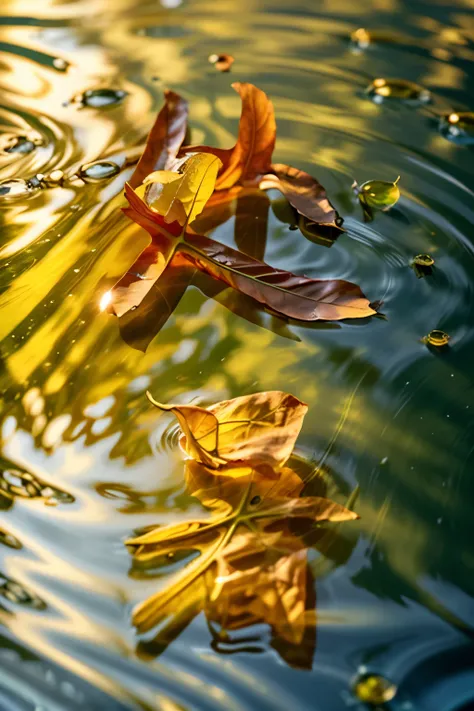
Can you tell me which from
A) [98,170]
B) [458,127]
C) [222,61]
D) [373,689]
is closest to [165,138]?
[98,170]

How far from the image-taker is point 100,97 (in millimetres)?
982

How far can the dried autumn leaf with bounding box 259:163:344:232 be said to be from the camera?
81cm

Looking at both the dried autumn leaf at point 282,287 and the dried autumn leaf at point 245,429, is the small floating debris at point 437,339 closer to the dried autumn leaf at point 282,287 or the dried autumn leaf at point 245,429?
the dried autumn leaf at point 282,287

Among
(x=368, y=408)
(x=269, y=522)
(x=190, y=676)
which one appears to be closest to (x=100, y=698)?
(x=190, y=676)

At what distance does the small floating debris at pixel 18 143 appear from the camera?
2.99ft

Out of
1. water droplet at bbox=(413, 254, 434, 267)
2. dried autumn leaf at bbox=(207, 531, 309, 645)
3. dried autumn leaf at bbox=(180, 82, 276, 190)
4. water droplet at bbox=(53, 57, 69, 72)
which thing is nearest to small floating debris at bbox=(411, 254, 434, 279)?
water droplet at bbox=(413, 254, 434, 267)

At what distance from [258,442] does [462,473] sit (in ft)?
0.52

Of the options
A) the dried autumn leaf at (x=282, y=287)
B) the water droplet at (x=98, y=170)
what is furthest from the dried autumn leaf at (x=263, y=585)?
the water droplet at (x=98, y=170)

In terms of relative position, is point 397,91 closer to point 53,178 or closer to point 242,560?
point 53,178

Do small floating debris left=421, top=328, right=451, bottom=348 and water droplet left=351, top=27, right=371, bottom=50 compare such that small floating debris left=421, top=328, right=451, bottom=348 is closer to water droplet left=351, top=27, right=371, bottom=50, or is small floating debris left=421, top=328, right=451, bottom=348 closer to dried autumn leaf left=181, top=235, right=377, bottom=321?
dried autumn leaf left=181, top=235, right=377, bottom=321

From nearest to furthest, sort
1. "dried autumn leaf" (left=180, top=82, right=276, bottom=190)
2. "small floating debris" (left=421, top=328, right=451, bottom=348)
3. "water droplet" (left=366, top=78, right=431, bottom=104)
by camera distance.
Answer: "small floating debris" (left=421, top=328, right=451, bottom=348) < "dried autumn leaf" (left=180, top=82, right=276, bottom=190) < "water droplet" (left=366, top=78, right=431, bottom=104)

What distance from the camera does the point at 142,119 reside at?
95cm

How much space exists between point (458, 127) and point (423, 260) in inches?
9.4

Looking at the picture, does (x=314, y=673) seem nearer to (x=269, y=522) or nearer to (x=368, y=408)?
(x=269, y=522)
